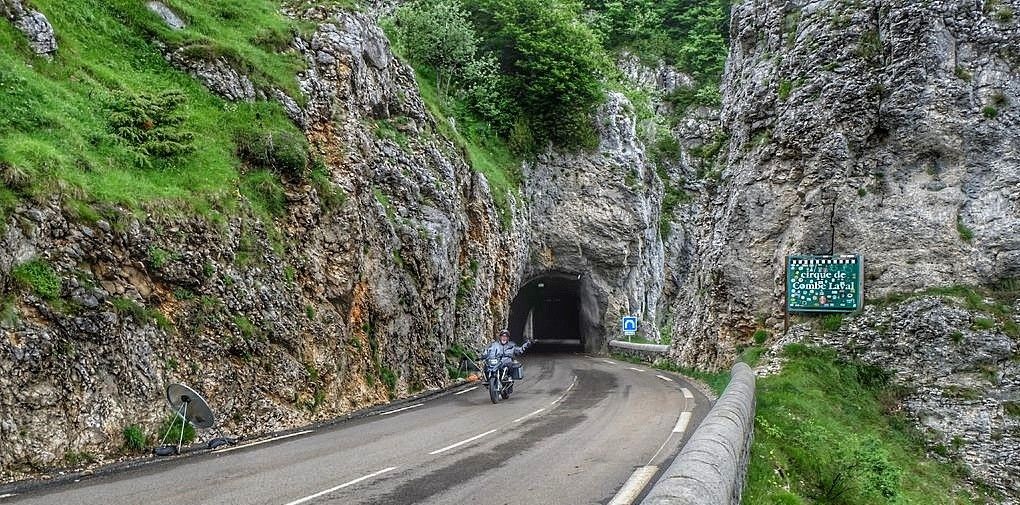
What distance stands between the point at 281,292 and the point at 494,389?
6.25m

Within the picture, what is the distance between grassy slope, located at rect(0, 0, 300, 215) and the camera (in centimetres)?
1303

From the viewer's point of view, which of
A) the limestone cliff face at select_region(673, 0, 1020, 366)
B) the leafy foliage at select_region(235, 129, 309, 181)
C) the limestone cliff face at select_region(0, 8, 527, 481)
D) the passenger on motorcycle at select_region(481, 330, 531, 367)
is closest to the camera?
the limestone cliff face at select_region(0, 8, 527, 481)

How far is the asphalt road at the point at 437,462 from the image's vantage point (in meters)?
8.67

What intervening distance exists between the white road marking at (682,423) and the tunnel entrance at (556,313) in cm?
2371

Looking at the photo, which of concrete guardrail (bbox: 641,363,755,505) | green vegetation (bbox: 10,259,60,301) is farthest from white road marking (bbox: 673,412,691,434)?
green vegetation (bbox: 10,259,60,301)

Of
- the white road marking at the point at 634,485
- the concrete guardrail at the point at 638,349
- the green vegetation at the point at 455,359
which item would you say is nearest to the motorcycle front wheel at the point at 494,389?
the green vegetation at the point at 455,359

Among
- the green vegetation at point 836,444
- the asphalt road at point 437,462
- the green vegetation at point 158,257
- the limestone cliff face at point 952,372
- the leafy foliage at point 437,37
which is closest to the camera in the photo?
the asphalt road at point 437,462

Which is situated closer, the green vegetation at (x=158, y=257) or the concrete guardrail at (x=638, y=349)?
the green vegetation at (x=158, y=257)

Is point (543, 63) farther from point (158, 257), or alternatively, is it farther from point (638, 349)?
point (158, 257)

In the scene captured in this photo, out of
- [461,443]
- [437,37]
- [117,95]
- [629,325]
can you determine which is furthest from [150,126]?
[629,325]

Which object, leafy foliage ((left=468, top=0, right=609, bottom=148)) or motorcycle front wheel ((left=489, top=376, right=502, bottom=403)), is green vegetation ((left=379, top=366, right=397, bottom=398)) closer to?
motorcycle front wheel ((left=489, top=376, right=502, bottom=403))

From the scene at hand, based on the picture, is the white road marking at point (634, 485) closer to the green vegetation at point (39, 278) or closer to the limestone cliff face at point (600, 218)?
the green vegetation at point (39, 278)

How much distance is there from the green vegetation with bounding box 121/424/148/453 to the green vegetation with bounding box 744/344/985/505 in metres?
9.26

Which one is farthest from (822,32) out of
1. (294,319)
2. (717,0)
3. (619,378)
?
(717,0)
